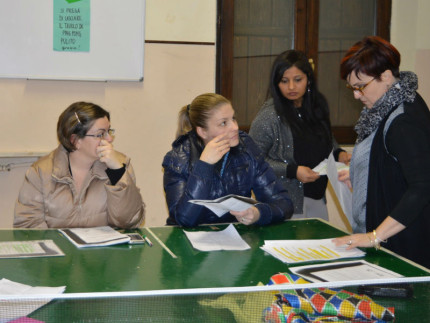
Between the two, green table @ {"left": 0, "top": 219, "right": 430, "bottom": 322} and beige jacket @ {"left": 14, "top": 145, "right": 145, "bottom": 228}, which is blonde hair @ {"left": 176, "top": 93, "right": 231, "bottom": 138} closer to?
beige jacket @ {"left": 14, "top": 145, "right": 145, "bottom": 228}

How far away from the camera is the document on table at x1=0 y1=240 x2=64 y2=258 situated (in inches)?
95.9

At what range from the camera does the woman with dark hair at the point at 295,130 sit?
3748 millimetres

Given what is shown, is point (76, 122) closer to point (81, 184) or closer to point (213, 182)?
point (81, 184)

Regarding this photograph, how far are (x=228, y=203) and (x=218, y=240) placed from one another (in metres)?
0.19

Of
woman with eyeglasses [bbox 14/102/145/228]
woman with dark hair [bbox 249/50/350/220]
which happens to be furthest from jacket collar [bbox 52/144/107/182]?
woman with dark hair [bbox 249/50/350/220]

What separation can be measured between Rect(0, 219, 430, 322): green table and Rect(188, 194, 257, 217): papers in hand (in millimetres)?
167

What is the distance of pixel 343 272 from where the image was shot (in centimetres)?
224

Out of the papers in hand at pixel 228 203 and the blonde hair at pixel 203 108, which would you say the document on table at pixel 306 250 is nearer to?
the papers in hand at pixel 228 203

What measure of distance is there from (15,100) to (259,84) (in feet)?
6.63

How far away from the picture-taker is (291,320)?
65.9 inches

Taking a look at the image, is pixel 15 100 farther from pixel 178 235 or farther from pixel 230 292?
pixel 230 292

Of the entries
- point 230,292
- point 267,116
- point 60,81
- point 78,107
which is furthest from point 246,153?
point 60,81

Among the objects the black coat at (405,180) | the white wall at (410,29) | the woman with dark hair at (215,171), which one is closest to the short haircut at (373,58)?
the black coat at (405,180)

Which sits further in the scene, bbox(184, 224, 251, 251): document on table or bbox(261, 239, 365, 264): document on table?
bbox(184, 224, 251, 251): document on table
